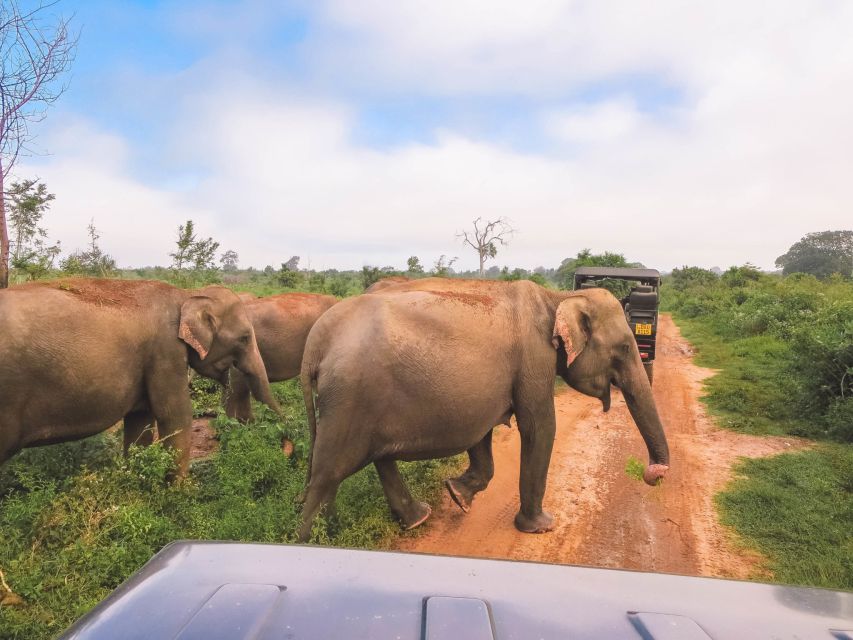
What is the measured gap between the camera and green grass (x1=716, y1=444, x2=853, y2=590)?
4.50 meters

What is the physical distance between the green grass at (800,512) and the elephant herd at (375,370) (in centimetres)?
108

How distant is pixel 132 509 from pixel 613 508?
14.8 ft

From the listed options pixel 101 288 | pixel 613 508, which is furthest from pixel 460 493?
pixel 101 288

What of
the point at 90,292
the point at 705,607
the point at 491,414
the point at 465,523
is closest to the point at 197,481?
the point at 90,292

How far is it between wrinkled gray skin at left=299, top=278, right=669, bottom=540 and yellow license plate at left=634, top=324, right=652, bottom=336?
6.43 m

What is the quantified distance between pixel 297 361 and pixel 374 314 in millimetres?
5602

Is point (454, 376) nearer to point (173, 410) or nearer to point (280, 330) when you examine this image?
point (173, 410)

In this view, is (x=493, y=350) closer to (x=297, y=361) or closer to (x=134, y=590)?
(x=134, y=590)

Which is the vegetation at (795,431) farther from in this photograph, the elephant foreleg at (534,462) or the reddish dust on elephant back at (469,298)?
the reddish dust on elephant back at (469,298)

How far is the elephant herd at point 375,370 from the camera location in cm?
447

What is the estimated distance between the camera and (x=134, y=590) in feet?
4.81

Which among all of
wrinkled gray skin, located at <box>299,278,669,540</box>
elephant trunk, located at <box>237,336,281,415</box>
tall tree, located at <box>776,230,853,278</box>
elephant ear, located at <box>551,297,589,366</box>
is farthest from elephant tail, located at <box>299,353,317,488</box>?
tall tree, located at <box>776,230,853,278</box>

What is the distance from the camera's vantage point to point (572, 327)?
5.11 m

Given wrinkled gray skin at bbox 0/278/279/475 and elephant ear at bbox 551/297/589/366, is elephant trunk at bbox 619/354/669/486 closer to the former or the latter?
elephant ear at bbox 551/297/589/366
